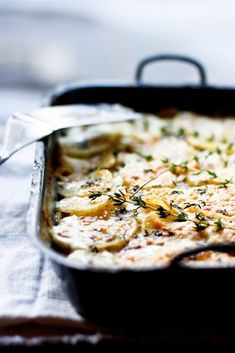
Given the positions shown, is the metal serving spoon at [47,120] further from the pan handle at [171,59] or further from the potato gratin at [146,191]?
the pan handle at [171,59]

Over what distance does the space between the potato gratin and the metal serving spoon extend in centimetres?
14

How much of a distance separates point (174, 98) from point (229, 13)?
2.39 meters

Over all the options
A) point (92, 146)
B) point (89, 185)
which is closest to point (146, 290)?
point (89, 185)

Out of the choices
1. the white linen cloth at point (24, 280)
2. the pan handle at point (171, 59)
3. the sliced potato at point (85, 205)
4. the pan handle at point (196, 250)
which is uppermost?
the pan handle at point (171, 59)

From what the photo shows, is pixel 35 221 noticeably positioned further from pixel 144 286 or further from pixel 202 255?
pixel 202 255

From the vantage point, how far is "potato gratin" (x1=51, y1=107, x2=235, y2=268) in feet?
7.42

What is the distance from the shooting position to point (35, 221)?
211cm

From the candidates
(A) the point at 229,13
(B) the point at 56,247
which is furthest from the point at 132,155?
(A) the point at 229,13

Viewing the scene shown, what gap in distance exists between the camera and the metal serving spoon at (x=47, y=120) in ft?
9.30

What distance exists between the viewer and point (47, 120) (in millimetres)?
3037

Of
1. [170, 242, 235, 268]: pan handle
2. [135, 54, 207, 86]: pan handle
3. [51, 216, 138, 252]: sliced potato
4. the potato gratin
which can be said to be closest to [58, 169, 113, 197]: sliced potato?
the potato gratin

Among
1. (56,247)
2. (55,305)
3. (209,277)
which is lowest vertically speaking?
(55,305)

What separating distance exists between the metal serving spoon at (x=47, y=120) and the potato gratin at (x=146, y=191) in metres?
0.14

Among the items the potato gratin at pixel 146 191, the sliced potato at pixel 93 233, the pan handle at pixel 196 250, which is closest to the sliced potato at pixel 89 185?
the potato gratin at pixel 146 191
